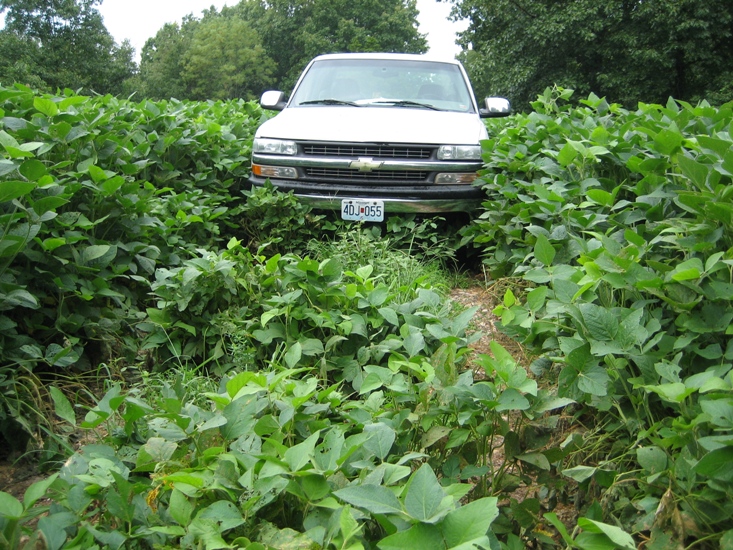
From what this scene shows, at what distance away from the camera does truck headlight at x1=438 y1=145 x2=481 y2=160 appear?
19.0 ft

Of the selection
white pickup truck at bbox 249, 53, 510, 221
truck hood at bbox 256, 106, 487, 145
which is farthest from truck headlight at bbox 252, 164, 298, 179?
truck hood at bbox 256, 106, 487, 145

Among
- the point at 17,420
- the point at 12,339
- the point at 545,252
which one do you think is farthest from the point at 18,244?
the point at 545,252

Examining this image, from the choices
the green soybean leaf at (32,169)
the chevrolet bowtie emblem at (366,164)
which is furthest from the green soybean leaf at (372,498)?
the chevrolet bowtie emblem at (366,164)

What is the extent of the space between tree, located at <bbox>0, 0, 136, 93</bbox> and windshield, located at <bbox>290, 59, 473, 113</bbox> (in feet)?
164

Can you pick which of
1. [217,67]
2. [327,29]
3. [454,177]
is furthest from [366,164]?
[217,67]

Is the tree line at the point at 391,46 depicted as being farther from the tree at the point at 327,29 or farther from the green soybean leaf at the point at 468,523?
the green soybean leaf at the point at 468,523

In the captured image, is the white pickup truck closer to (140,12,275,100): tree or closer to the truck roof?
the truck roof

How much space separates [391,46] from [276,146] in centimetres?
6204

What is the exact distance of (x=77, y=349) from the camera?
11.0ft

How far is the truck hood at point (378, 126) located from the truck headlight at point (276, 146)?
0.13 feet

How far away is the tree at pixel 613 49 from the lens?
2598cm

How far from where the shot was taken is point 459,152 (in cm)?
578

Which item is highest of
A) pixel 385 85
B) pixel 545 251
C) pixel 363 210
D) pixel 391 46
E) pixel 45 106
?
pixel 45 106

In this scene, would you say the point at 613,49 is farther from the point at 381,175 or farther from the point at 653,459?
the point at 653,459
